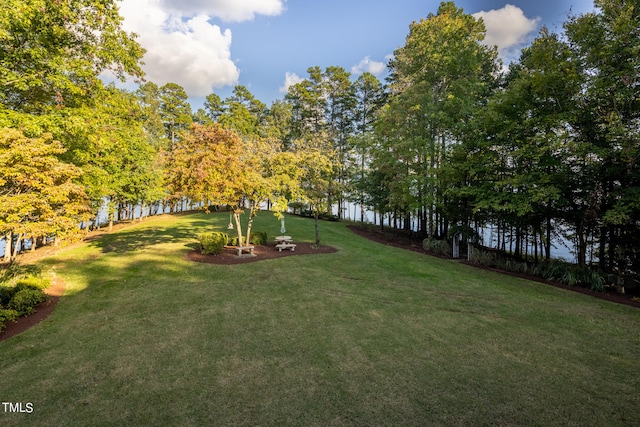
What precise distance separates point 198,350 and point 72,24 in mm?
14564

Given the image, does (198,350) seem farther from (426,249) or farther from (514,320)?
(426,249)

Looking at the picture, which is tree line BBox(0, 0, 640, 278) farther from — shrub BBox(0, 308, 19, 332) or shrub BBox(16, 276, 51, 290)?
shrub BBox(0, 308, 19, 332)

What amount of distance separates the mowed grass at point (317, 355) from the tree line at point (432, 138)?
13.7ft

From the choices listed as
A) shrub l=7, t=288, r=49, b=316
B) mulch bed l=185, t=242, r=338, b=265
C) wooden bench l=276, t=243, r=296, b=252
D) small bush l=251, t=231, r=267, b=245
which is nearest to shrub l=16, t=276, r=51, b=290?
shrub l=7, t=288, r=49, b=316

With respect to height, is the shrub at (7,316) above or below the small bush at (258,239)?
below

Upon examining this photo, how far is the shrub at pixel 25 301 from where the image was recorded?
769 cm

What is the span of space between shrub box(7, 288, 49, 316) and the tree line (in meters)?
2.17

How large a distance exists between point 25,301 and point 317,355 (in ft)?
27.9

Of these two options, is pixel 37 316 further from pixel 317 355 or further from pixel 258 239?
pixel 258 239

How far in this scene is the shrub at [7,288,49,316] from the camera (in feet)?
25.2

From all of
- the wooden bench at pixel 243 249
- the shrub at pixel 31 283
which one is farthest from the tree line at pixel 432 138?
the wooden bench at pixel 243 249

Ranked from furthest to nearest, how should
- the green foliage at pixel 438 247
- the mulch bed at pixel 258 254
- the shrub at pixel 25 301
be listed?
1. the green foliage at pixel 438 247
2. the mulch bed at pixel 258 254
3. the shrub at pixel 25 301

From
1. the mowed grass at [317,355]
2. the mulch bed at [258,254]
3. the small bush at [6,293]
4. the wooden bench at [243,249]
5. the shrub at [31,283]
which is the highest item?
the wooden bench at [243,249]

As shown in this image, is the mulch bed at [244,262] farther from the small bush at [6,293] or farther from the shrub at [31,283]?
the small bush at [6,293]
